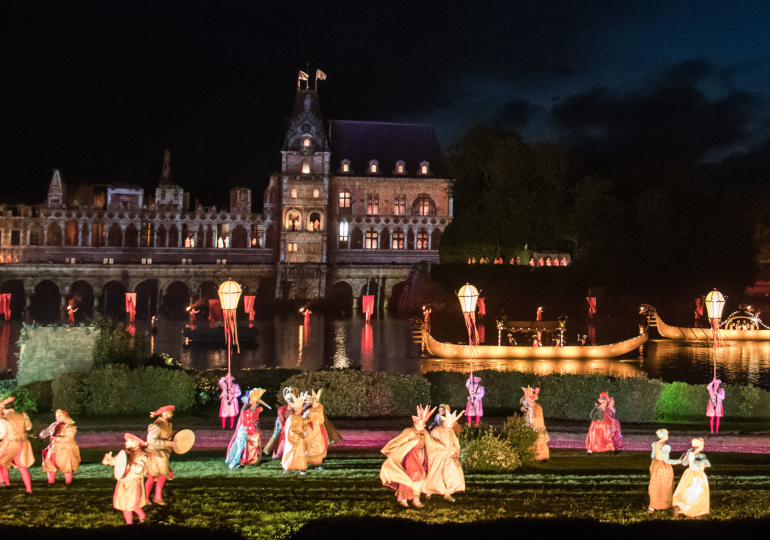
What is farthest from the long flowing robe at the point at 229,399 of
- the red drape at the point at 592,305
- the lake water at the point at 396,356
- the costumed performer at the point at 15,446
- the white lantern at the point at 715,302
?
the red drape at the point at 592,305

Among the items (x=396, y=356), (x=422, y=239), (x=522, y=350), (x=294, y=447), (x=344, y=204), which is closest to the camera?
(x=294, y=447)

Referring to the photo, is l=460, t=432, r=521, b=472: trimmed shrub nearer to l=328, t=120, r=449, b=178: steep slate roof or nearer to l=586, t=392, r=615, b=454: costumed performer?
l=586, t=392, r=615, b=454: costumed performer

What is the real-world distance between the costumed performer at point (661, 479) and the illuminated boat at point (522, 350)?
20.8m

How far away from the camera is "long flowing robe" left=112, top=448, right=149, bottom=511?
10.1 metres

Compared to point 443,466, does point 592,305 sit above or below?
above

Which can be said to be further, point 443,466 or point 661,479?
point 443,466

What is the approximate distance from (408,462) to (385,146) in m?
65.5

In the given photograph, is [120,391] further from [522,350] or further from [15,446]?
[522,350]

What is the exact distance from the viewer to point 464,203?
6150 cm

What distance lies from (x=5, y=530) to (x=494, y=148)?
175 feet

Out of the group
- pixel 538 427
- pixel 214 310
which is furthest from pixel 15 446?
pixel 214 310

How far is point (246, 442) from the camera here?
13.8 meters

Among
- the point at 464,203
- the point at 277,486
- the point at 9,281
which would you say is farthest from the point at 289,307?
the point at 277,486

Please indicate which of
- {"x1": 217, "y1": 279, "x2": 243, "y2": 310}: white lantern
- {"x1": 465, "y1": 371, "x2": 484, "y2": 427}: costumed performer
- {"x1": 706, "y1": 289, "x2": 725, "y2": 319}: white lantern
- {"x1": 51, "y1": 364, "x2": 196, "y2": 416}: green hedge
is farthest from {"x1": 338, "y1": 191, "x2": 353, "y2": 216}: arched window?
{"x1": 465, "y1": 371, "x2": 484, "y2": 427}: costumed performer
